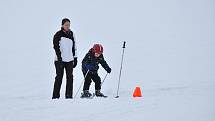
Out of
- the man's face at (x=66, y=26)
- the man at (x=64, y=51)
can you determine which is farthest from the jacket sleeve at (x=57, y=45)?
the man's face at (x=66, y=26)

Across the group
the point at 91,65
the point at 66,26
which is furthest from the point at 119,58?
the point at 66,26

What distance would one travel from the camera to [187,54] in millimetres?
23031

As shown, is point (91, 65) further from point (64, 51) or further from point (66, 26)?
point (66, 26)

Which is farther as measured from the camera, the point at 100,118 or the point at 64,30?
the point at 64,30

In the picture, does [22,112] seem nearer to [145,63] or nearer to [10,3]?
[145,63]

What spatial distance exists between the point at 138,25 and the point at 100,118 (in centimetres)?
3884

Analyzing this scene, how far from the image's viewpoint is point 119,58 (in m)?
22.6

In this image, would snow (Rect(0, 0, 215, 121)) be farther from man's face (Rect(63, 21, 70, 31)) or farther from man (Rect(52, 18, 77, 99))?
man's face (Rect(63, 21, 70, 31))

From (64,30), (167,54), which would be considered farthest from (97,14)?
(64,30)

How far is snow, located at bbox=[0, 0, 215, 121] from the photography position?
825 cm

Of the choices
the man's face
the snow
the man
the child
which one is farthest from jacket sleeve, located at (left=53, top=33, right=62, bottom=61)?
the child

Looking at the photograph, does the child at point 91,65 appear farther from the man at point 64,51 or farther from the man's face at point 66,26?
the man's face at point 66,26

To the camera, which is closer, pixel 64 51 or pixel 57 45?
pixel 57 45

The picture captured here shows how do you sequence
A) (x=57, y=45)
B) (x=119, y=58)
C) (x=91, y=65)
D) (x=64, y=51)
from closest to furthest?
1. (x=57, y=45)
2. (x=64, y=51)
3. (x=91, y=65)
4. (x=119, y=58)
